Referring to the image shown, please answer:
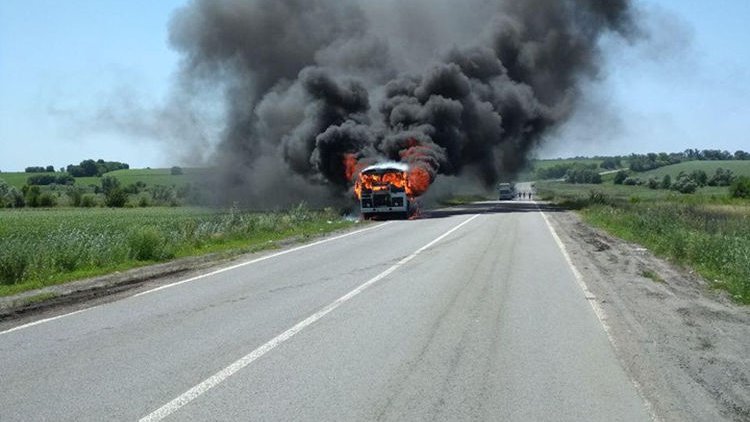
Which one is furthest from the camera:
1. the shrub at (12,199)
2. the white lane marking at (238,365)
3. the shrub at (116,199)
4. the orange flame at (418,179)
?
the shrub at (116,199)

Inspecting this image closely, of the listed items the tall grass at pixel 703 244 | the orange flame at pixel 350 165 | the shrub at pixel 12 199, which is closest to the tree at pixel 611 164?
the shrub at pixel 12 199

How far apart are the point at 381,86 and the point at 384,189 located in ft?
72.8

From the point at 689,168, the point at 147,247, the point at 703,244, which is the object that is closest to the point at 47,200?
the point at 147,247

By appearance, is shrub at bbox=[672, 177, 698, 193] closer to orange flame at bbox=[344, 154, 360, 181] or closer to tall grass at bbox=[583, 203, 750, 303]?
orange flame at bbox=[344, 154, 360, 181]

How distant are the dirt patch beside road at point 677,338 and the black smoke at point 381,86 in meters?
30.0

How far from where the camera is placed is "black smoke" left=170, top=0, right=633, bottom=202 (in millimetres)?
49719

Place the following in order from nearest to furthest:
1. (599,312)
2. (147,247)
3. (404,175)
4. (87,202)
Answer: (599,312)
(147,247)
(404,175)
(87,202)

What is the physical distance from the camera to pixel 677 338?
9117mm

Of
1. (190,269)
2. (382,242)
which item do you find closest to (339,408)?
(190,269)

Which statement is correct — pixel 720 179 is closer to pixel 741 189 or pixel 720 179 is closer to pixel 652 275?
pixel 741 189

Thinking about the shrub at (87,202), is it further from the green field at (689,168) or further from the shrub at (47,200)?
the green field at (689,168)

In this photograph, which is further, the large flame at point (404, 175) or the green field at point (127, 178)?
the green field at point (127, 178)

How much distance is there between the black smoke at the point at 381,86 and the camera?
163ft

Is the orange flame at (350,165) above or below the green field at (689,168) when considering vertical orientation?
above
